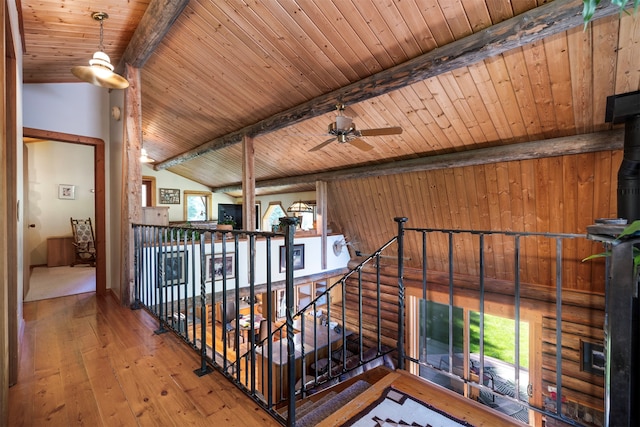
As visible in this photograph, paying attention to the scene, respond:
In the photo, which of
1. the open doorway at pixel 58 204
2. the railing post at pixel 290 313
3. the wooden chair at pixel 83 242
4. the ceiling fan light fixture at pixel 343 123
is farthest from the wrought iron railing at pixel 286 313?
the open doorway at pixel 58 204

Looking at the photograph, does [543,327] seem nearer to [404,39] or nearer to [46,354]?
[404,39]

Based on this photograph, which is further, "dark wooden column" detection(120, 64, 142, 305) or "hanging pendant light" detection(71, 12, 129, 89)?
"dark wooden column" detection(120, 64, 142, 305)

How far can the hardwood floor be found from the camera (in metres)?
1.50

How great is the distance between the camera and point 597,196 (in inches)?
147

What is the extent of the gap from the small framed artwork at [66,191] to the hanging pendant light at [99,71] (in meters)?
5.16

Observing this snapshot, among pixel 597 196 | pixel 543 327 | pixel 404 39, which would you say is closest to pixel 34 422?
pixel 404 39

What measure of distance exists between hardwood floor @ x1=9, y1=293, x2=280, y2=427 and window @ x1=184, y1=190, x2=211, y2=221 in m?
8.11

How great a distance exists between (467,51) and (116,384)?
144 inches

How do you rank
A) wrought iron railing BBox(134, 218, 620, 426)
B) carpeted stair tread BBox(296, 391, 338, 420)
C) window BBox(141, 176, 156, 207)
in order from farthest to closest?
window BBox(141, 176, 156, 207) < carpeted stair tread BBox(296, 391, 338, 420) < wrought iron railing BBox(134, 218, 620, 426)

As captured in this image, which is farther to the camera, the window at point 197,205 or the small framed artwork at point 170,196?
the window at point 197,205

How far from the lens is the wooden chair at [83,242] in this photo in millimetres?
6227

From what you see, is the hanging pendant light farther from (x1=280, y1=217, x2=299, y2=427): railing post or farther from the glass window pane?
the glass window pane

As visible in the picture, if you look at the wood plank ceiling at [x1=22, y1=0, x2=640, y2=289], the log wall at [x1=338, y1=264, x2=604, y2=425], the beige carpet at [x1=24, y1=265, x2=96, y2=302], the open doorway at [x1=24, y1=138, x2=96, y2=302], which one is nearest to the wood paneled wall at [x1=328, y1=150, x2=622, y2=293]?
the wood plank ceiling at [x1=22, y1=0, x2=640, y2=289]

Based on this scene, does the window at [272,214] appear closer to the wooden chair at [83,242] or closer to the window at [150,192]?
the window at [150,192]
